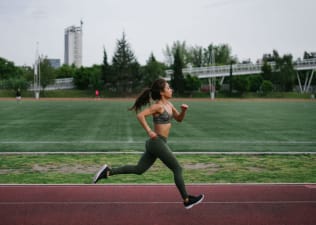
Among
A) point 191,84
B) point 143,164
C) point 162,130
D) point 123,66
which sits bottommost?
point 143,164

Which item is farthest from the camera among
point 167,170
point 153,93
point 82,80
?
point 82,80

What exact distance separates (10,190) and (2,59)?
111004mm

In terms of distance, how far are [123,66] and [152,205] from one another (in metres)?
80.2

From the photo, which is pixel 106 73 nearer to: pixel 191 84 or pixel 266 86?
pixel 191 84

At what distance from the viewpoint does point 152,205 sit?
694 cm

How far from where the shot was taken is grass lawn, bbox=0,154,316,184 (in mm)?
9305

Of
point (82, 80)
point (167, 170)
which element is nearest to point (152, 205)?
point (167, 170)

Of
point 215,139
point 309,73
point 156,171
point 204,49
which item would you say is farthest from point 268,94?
point 156,171

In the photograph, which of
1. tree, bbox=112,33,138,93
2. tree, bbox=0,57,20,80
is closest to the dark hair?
tree, bbox=112,33,138,93

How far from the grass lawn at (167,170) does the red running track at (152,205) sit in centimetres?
99

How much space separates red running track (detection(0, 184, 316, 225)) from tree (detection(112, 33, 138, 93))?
2995 inches

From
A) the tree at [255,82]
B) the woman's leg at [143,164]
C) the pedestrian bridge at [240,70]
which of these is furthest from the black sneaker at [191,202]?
the pedestrian bridge at [240,70]

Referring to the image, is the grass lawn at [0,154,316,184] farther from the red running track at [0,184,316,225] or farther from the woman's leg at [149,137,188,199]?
the woman's leg at [149,137,188,199]

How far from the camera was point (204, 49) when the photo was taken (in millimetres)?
119250
